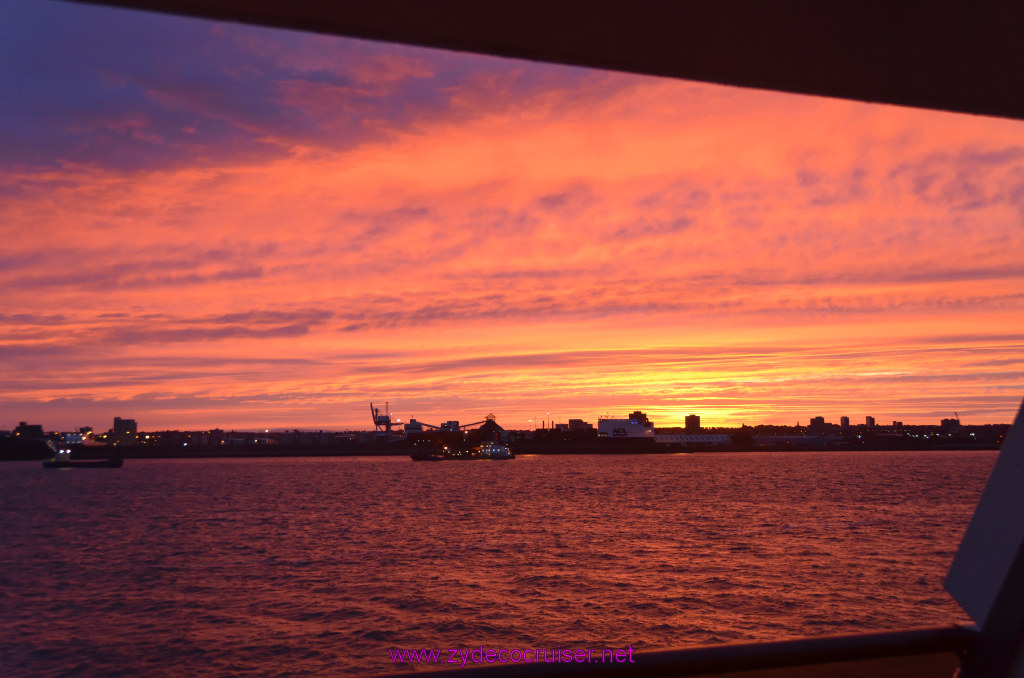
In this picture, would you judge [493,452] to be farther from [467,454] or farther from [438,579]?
[438,579]

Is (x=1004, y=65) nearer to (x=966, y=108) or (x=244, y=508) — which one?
(x=966, y=108)

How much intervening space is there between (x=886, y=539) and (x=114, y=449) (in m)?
185

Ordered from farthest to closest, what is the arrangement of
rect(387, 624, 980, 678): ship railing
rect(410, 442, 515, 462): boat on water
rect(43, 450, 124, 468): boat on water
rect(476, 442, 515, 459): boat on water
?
rect(410, 442, 515, 462): boat on water < rect(476, 442, 515, 459): boat on water < rect(43, 450, 124, 468): boat on water < rect(387, 624, 980, 678): ship railing

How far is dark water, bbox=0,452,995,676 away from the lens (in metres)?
18.9

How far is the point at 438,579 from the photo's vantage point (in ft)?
85.7

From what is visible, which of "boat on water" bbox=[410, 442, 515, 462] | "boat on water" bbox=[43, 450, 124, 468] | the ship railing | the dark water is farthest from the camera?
"boat on water" bbox=[410, 442, 515, 462]

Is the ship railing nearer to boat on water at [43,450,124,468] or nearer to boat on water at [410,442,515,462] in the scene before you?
boat on water at [410,442,515,462]

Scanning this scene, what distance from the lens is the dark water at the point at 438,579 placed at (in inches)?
744

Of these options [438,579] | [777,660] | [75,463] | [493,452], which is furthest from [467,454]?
[777,660]

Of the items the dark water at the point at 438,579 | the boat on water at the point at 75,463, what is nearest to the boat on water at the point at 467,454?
the boat on water at the point at 75,463

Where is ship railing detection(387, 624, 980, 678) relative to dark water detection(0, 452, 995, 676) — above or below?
above

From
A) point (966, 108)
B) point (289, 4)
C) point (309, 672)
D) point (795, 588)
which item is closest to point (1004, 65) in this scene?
point (966, 108)

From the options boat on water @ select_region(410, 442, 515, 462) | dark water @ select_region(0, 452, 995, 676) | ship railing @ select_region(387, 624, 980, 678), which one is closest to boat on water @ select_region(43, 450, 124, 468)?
boat on water @ select_region(410, 442, 515, 462)

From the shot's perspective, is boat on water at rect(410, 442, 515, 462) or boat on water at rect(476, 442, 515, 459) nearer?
boat on water at rect(476, 442, 515, 459)
